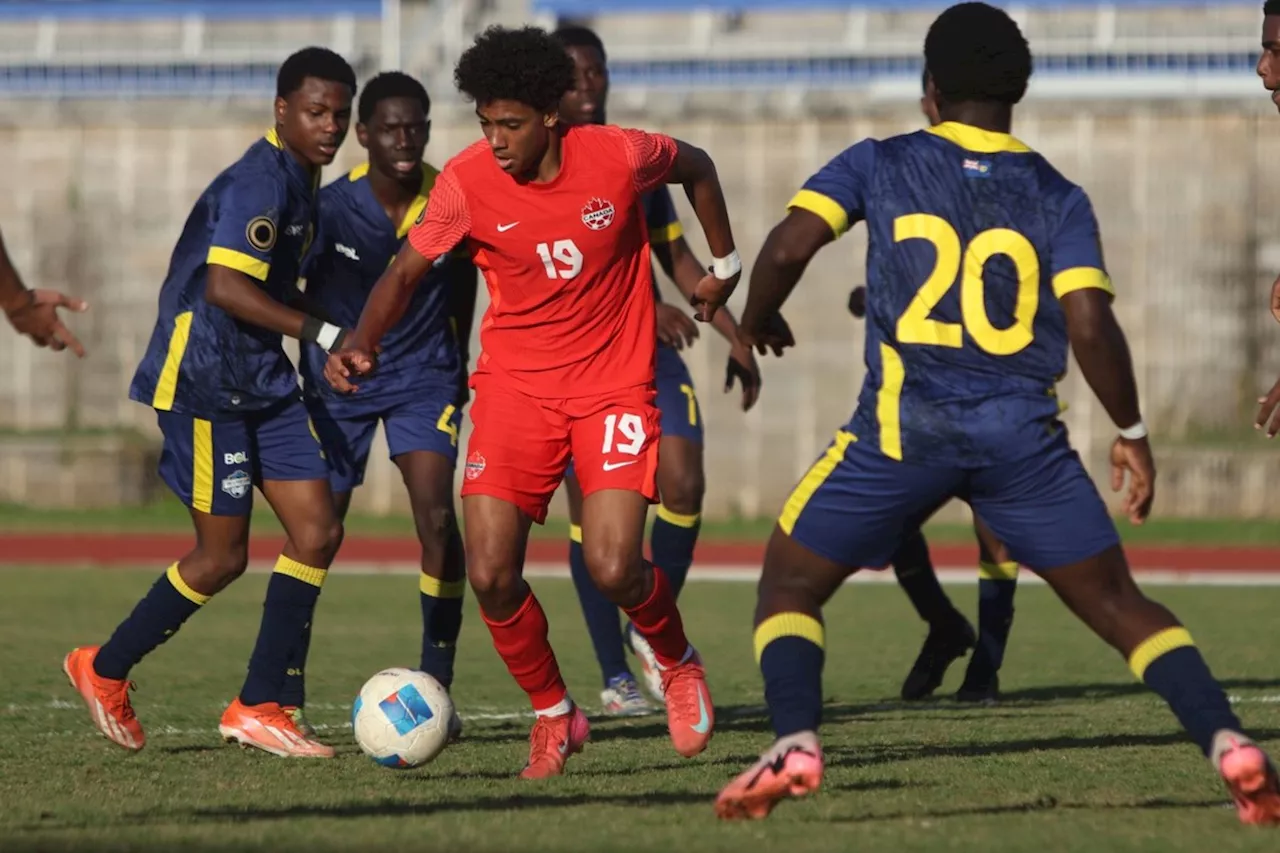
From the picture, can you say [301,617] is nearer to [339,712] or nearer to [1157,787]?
[339,712]

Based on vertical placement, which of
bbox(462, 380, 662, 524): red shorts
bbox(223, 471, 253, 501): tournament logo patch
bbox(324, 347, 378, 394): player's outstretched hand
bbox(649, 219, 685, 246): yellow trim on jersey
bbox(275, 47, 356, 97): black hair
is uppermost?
bbox(275, 47, 356, 97): black hair

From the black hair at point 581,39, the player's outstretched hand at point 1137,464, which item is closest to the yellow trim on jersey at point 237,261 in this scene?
the black hair at point 581,39

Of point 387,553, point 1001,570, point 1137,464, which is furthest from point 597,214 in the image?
A: point 387,553

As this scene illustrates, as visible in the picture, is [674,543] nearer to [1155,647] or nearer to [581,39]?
[581,39]

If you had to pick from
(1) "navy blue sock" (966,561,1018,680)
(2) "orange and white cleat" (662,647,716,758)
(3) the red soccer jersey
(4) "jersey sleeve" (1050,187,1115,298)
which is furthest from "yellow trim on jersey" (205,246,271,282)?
(1) "navy blue sock" (966,561,1018,680)

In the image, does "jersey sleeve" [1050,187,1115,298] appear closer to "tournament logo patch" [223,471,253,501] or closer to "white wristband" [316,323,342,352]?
"white wristband" [316,323,342,352]

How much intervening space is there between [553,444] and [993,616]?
2.99 m

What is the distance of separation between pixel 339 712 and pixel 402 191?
7.08 ft

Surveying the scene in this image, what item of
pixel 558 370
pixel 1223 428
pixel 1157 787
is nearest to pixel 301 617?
pixel 558 370

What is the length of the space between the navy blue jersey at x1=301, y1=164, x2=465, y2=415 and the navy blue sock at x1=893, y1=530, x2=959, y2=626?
229 cm

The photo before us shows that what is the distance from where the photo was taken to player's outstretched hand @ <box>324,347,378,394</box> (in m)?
6.49

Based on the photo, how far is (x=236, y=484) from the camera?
7.27m

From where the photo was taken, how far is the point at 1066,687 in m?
9.47

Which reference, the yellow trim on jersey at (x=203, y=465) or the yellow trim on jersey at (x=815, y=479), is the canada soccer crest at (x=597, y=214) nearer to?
the yellow trim on jersey at (x=815, y=479)
